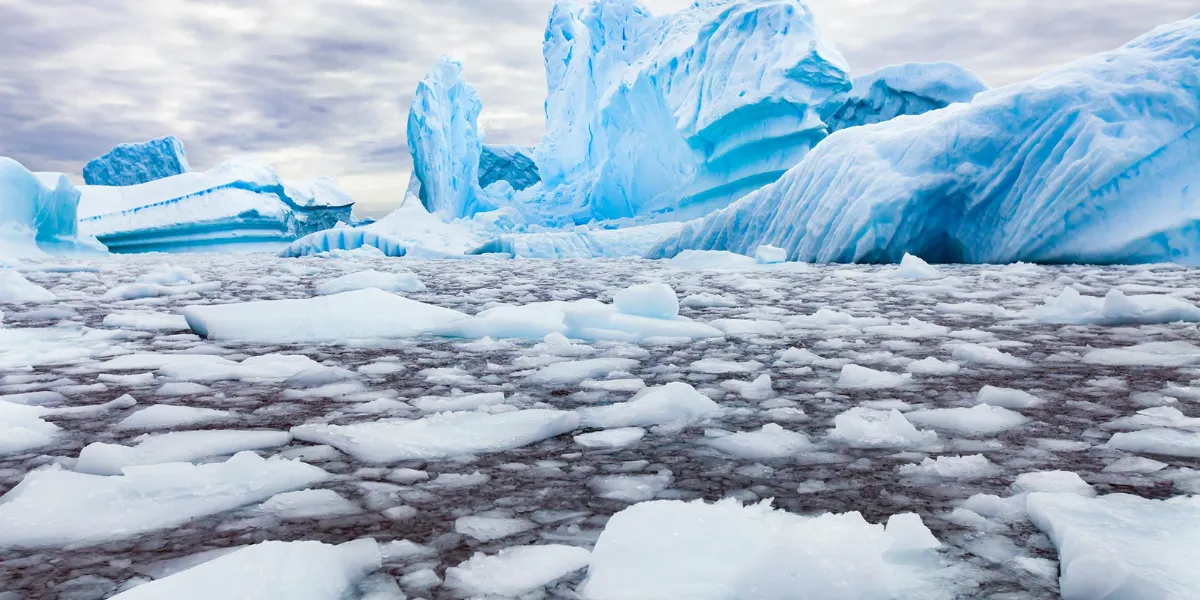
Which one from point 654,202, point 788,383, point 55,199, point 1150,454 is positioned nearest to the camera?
point 1150,454

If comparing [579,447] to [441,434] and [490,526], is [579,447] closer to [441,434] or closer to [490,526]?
[441,434]

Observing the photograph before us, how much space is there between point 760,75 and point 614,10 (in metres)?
8.59

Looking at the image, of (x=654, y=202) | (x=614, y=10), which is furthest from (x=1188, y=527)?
(x=614, y=10)

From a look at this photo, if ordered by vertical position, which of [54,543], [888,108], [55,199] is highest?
[888,108]

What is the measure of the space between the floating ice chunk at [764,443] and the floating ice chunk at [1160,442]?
0.62 meters

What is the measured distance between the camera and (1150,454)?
5.04 feet

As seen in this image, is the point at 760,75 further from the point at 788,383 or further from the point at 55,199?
the point at 788,383

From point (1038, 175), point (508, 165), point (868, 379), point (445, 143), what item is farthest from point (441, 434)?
point (508, 165)

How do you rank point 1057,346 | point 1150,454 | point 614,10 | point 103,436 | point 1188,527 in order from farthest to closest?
point 614,10 → point 1057,346 → point 103,436 → point 1150,454 → point 1188,527

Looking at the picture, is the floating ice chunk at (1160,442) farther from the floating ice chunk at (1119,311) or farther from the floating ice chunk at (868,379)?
the floating ice chunk at (1119,311)

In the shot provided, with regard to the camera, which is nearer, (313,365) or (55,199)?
(313,365)

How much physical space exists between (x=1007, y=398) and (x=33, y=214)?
62.4ft

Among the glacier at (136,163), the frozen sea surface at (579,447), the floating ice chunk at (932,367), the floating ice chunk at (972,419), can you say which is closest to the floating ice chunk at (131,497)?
the frozen sea surface at (579,447)

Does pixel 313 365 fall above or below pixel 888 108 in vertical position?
below
